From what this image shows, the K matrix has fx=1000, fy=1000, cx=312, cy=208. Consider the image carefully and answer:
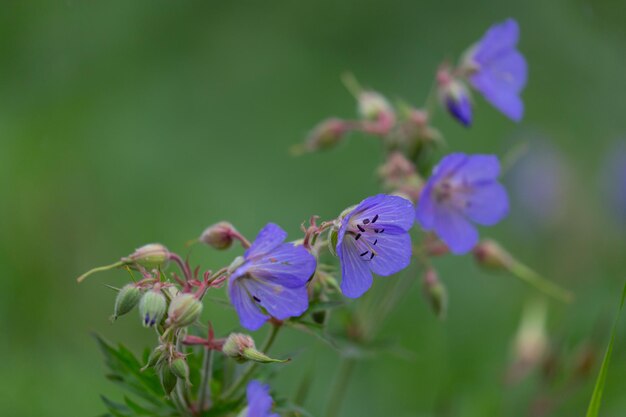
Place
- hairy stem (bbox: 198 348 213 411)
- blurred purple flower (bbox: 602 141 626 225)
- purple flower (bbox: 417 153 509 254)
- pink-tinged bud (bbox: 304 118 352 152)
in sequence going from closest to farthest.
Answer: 1. hairy stem (bbox: 198 348 213 411)
2. purple flower (bbox: 417 153 509 254)
3. pink-tinged bud (bbox: 304 118 352 152)
4. blurred purple flower (bbox: 602 141 626 225)

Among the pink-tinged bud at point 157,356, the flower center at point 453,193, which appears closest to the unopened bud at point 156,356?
the pink-tinged bud at point 157,356

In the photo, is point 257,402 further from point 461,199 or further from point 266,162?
point 266,162

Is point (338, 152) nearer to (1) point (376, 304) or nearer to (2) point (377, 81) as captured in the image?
(2) point (377, 81)

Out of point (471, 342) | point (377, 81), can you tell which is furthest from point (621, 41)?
point (471, 342)

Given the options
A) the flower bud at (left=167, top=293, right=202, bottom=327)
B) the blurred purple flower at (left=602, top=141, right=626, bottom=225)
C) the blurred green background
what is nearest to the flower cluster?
the flower bud at (left=167, top=293, right=202, bottom=327)

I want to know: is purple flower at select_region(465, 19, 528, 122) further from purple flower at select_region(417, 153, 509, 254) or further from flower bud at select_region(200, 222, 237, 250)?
flower bud at select_region(200, 222, 237, 250)

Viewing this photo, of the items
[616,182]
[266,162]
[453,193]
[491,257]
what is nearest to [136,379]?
[453,193]
